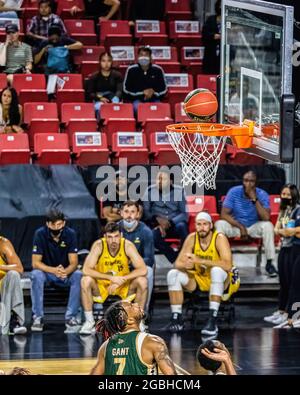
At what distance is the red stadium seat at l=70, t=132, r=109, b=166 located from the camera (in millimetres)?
13219

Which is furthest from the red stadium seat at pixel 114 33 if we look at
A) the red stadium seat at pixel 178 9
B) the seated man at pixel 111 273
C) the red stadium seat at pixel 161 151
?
the seated man at pixel 111 273

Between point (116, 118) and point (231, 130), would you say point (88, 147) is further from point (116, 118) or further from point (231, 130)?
point (231, 130)

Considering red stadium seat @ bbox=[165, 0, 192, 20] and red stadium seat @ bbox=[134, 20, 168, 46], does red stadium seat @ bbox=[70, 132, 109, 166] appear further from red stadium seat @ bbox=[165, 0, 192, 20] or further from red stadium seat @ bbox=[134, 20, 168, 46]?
red stadium seat @ bbox=[165, 0, 192, 20]

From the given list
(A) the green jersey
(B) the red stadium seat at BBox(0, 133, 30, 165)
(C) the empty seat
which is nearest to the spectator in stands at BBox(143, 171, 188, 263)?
(C) the empty seat

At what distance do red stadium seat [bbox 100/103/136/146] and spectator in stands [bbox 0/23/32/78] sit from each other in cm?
123

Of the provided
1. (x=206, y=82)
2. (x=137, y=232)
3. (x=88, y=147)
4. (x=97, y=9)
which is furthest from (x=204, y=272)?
(x=97, y=9)

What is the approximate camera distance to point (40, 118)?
13.6 m

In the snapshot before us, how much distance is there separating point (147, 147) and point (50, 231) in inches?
101

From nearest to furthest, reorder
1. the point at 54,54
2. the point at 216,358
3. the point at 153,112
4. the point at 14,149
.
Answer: the point at 216,358 → the point at 14,149 → the point at 153,112 → the point at 54,54

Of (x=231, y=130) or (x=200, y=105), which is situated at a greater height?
(x=200, y=105)

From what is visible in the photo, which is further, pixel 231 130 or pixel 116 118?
pixel 116 118

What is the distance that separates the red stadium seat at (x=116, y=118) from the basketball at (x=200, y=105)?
4.98 meters

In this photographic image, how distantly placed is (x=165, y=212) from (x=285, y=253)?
4.79 ft
